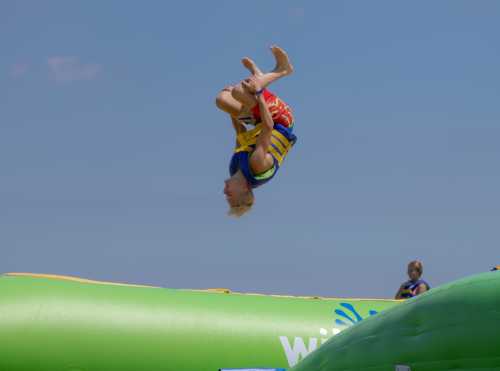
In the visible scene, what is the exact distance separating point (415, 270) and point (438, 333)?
4.00 m

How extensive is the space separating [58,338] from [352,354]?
2.07 meters

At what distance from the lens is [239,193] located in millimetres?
4992

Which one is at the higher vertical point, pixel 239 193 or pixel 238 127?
pixel 238 127

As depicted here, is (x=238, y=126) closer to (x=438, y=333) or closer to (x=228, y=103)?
(x=228, y=103)

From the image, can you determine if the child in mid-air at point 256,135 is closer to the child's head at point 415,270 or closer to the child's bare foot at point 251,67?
the child's bare foot at point 251,67

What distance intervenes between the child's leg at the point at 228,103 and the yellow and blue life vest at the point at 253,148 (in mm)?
146

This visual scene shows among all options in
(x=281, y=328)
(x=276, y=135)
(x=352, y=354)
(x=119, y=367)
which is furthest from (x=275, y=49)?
(x=352, y=354)

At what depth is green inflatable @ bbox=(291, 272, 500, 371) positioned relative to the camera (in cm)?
253

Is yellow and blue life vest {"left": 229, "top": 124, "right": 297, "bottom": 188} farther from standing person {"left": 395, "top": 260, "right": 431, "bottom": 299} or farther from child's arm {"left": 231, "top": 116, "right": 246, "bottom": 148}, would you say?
standing person {"left": 395, "top": 260, "right": 431, "bottom": 299}

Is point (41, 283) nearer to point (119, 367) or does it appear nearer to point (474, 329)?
point (119, 367)

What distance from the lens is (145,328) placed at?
15.4ft

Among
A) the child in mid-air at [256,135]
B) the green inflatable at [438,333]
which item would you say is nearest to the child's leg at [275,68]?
the child in mid-air at [256,135]

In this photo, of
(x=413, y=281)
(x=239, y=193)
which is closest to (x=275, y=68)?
(x=239, y=193)

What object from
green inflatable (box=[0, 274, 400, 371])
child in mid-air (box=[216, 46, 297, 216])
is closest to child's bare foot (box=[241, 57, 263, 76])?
child in mid-air (box=[216, 46, 297, 216])
